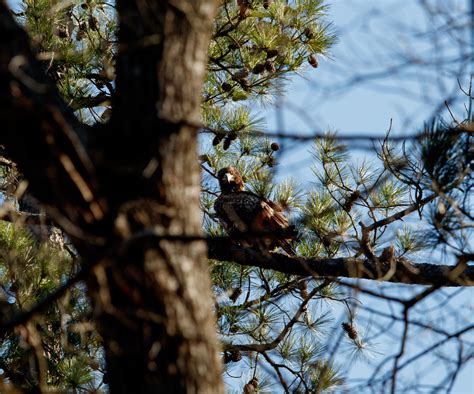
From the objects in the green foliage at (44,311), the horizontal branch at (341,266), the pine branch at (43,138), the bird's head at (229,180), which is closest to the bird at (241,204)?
the bird's head at (229,180)

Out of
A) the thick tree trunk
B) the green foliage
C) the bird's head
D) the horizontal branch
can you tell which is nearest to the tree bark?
the thick tree trunk

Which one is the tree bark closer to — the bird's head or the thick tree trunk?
the thick tree trunk

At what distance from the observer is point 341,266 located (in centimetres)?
367

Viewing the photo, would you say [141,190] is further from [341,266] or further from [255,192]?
[255,192]

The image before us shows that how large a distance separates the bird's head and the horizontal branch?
39.4 inches

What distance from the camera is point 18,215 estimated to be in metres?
4.03

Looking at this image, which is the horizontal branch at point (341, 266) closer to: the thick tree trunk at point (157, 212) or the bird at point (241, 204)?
the bird at point (241, 204)

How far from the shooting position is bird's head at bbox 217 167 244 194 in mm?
5180

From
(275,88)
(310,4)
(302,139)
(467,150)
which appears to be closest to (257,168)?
(275,88)

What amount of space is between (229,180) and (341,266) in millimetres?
1660

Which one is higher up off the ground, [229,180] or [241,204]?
[229,180]

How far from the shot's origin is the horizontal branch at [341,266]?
133 inches

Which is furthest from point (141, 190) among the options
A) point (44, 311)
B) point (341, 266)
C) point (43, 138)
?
point (44, 311)

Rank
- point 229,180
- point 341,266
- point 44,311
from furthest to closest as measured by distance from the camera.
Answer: point 229,180 → point 44,311 → point 341,266
